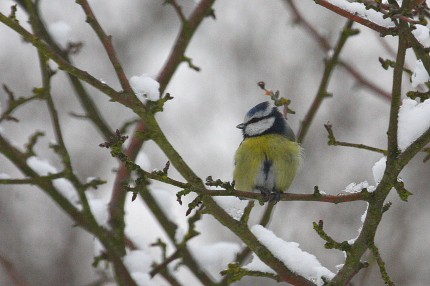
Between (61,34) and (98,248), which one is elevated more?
(61,34)

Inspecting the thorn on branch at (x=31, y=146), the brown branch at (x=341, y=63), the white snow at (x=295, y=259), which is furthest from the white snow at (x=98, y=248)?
the brown branch at (x=341, y=63)

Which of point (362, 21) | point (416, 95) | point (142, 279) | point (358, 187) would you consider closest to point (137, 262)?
point (142, 279)

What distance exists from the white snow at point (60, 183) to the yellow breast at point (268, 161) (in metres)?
0.85

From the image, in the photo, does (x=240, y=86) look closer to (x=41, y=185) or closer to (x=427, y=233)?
(x=427, y=233)

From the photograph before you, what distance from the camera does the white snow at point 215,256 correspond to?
3.02m

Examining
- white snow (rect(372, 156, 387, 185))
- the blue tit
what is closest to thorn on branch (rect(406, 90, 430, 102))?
white snow (rect(372, 156, 387, 185))

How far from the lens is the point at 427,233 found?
741 centimetres

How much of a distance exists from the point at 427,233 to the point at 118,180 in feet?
17.8

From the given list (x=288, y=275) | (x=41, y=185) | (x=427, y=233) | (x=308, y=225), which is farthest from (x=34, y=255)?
(x=288, y=275)

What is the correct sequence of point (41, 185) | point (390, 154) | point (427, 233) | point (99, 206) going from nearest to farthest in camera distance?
1. point (390, 154)
2. point (41, 185)
3. point (99, 206)
4. point (427, 233)

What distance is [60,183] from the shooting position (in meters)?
2.81

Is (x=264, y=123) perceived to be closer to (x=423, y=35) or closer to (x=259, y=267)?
(x=259, y=267)

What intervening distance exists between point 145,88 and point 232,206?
0.57m

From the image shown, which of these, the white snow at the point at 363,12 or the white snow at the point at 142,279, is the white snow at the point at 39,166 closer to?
the white snow at the point at 142,279
